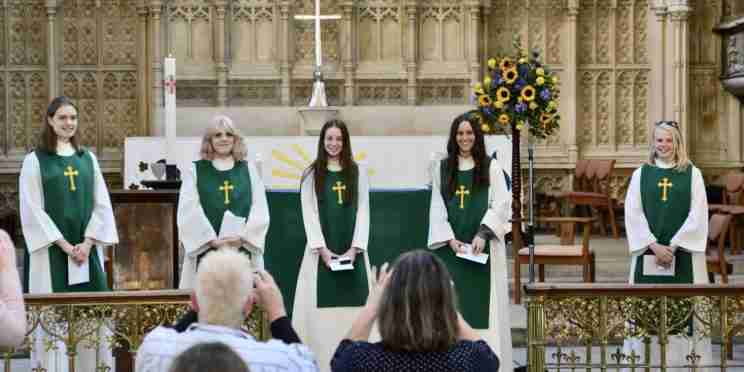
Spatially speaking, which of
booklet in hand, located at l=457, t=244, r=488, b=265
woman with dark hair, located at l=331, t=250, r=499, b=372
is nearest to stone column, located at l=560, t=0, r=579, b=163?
booklet in hand, located at l=457, t=244, r=488, b=265

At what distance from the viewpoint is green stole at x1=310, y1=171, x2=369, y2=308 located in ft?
21.1

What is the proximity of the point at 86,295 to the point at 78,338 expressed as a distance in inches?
7.3

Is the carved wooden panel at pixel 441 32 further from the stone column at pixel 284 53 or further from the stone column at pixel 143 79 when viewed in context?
the stone column at pixel 143 79

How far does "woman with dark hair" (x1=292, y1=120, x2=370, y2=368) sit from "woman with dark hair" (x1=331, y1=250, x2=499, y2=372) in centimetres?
291

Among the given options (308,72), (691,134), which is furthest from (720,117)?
(308,72)

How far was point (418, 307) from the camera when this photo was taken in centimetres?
339

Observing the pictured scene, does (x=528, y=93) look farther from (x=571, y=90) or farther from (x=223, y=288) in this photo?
(x=571, y=90)

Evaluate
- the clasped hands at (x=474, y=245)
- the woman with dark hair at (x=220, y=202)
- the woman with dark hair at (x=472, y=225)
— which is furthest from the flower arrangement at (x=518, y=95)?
the woman with dark hair at (x=220, y=202)

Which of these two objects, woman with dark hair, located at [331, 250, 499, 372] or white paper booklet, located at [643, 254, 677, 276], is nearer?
woman with dark hair, located at [331, 250, 499, 372]

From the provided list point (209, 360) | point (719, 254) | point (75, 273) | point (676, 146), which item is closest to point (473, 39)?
point (719, 254)

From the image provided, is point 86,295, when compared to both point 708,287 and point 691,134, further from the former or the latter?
point 691,134

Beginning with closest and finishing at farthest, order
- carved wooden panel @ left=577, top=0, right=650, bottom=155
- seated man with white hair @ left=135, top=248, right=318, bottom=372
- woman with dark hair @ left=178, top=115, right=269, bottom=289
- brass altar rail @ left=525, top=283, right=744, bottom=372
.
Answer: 1. seated man with white hair @ left=135, top=248, right=318, bottom=372
2. brass altar rail @ left=525, top=283, right=744, bottom=372
3. woman with dark hair @ left=178, top=115, right=269, bottom=289
4. carved wooden panel @ left=577, top=0, right=650, bottom=155

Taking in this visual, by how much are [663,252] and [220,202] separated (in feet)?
8.19

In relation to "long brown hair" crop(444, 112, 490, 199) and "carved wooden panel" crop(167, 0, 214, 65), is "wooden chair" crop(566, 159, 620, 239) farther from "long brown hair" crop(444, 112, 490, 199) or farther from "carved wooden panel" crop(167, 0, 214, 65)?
"long brown hair" crop(444, 112, 490, 199)
